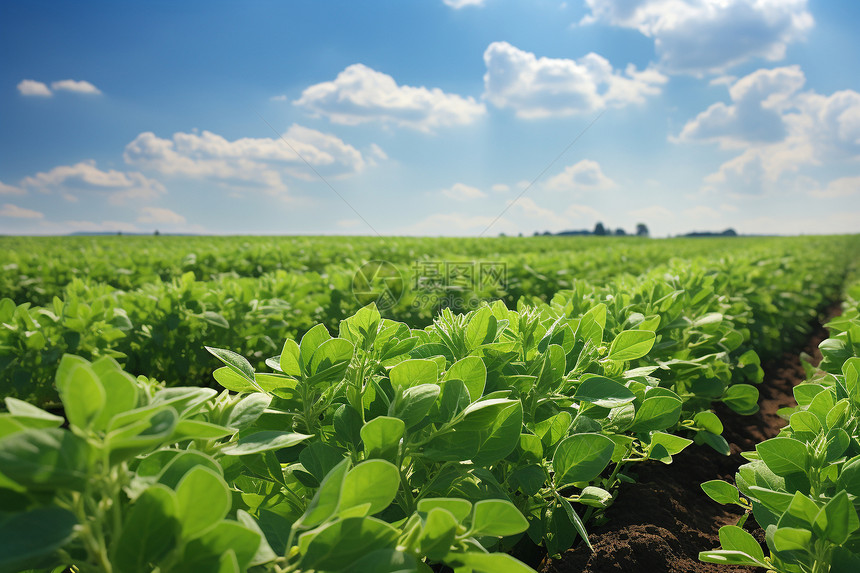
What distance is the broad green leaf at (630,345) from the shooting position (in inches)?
64.1

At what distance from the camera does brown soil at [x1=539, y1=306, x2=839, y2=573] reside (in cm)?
152

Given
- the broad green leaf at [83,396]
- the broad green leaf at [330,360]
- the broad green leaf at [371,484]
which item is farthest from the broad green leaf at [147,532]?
the broad green leaf at [330,360]

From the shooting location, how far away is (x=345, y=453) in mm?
1165

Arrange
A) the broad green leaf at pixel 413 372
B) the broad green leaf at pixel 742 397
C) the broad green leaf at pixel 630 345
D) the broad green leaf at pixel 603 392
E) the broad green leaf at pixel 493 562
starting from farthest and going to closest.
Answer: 1. the broad green leaf at pixel 742 397
2. the broad green leaf at pixel 630 345
3. the broad green leaf at pixel 603 392
4. the broad green leaf at pixel 413 372
5. the broad green leaf at pixel 493 562

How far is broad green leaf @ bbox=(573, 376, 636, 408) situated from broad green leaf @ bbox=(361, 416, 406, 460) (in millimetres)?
626

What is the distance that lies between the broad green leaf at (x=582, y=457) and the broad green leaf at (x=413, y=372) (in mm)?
395

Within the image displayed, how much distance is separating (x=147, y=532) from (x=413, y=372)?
0.58 m

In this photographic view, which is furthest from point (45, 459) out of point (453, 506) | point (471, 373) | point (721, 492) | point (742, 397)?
point (742, 397)

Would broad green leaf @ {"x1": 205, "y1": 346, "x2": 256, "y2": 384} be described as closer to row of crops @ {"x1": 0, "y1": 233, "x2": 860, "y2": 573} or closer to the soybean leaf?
row of crops @ {"x1": 0, "y1": 233, "x2": 860, "y2": 573}

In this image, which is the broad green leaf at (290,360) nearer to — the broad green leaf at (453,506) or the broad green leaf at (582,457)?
the broad green leaf at (453,506)

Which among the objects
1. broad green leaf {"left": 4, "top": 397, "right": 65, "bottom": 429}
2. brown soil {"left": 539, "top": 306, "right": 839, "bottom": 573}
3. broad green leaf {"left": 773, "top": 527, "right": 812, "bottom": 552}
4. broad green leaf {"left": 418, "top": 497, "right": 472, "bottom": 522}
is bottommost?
brown soil {"left": 539, "top": 306, "right": 839, "bottom": 573}

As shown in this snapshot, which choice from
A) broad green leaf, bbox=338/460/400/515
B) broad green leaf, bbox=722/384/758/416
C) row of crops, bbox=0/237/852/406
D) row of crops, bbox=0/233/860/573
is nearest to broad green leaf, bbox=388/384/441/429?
row of crops, bbox=0/233/860/573

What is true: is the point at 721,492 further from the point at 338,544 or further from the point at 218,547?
the point at 218,547

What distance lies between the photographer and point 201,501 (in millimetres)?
684
